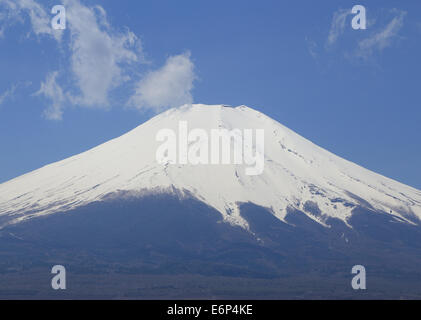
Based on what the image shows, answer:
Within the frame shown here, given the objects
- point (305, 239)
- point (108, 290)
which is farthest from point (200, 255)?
point (108, 290)
